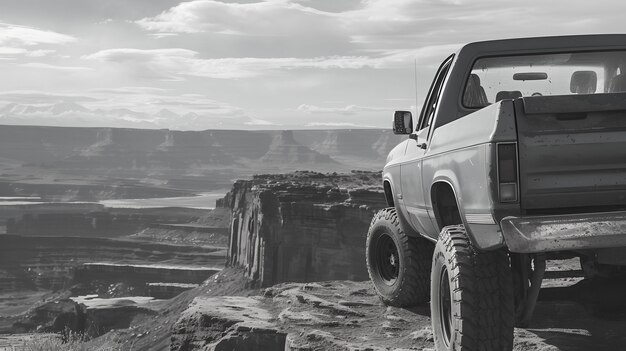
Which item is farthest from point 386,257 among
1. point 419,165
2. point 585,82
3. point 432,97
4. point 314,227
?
point 314,227

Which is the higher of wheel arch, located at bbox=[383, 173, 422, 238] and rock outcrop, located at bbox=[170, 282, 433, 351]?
wheel arch, located at bbox=[383, 173, 422, 238]

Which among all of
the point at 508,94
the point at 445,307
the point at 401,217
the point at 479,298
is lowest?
the point at 445,307

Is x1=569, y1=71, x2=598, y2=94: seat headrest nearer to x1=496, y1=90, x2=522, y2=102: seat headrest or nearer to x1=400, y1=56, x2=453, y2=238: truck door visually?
x1=496, y1=90, x2=522, y2=102: seat headrest

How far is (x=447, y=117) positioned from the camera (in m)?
6.03

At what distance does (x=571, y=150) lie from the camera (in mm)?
4465

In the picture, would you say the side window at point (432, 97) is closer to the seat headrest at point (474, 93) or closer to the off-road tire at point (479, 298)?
the seat headrest at point (474, 93)

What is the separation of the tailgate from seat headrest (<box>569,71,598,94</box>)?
5.31 ft

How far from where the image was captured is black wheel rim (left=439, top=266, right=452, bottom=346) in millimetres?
5365

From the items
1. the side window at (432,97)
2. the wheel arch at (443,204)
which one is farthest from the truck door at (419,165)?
the wheel arch at (443,204)

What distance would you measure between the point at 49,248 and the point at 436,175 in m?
133

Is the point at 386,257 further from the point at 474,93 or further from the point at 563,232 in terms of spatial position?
the point at 563,232

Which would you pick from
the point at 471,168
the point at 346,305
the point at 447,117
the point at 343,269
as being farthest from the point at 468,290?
the point at 343,269

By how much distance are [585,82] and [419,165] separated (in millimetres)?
1560

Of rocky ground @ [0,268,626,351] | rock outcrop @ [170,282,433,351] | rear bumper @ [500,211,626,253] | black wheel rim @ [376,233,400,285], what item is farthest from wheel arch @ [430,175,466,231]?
black wheel rim @ [376,233,400,285]
